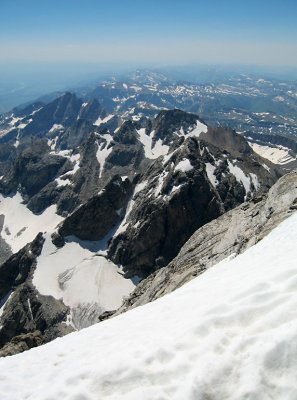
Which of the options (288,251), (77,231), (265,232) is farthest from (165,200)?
(288,251)

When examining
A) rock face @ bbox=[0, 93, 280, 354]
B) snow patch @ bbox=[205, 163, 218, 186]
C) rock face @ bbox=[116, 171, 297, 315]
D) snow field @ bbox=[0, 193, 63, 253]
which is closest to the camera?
rock face @ bbox=[116, 171, 297, 315]

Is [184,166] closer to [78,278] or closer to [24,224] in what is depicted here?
[78,278]

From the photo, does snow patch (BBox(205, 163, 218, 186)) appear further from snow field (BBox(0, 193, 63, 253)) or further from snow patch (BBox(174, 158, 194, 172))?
snow field (BBox(0, 193, 63, 253))

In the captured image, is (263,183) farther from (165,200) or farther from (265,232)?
(265,232)

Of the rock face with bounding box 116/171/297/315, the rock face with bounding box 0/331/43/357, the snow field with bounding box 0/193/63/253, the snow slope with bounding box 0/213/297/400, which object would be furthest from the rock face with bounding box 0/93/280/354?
the snow slope with bounding box 0/213/297/400

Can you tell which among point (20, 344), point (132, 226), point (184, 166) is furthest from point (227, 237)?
point (184, 166)

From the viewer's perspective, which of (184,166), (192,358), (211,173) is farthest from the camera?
(211,173)

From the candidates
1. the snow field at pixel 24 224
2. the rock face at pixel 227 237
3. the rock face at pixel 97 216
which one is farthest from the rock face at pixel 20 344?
the snow field at pixel 24 224

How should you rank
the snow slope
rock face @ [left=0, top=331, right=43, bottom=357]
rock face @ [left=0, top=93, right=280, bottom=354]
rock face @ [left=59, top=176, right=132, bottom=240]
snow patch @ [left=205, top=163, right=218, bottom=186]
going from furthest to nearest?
snow patch @ [left=205, top=163, right=218, bottom=186] → rock face @ [left=59, top=176, right=132, bottom=240] → rock face @ [left=0, top=93, right=280, bottom=354] → rock face @ [left=0, top=331, right=43, bottom=357] → the snow slope
